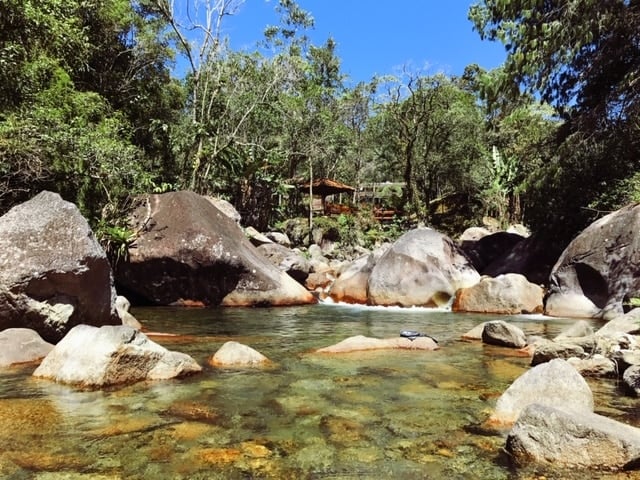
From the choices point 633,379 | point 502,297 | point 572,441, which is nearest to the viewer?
point 572,441

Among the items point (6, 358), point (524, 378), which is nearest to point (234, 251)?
point (6, 358)

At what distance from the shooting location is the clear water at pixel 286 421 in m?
3.51

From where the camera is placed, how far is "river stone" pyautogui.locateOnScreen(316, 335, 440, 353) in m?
7.37

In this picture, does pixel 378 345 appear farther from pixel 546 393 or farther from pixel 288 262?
pixel 288 262

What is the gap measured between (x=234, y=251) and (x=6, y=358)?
745cm

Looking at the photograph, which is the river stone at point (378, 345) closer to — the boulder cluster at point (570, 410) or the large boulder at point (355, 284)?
the boulder cluster at point (570, 410)

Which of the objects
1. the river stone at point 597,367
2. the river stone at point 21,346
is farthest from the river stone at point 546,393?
the river stone at point 21,346

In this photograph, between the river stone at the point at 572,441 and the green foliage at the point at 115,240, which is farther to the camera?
the green foliage at the point at 115,240

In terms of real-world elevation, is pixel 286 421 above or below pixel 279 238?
below

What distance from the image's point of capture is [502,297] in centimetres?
1232

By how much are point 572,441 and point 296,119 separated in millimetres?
23434

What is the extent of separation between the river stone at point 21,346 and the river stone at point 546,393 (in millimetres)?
4935

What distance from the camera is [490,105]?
1541 cm

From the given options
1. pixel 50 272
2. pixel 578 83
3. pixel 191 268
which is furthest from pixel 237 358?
pixel 578 83
